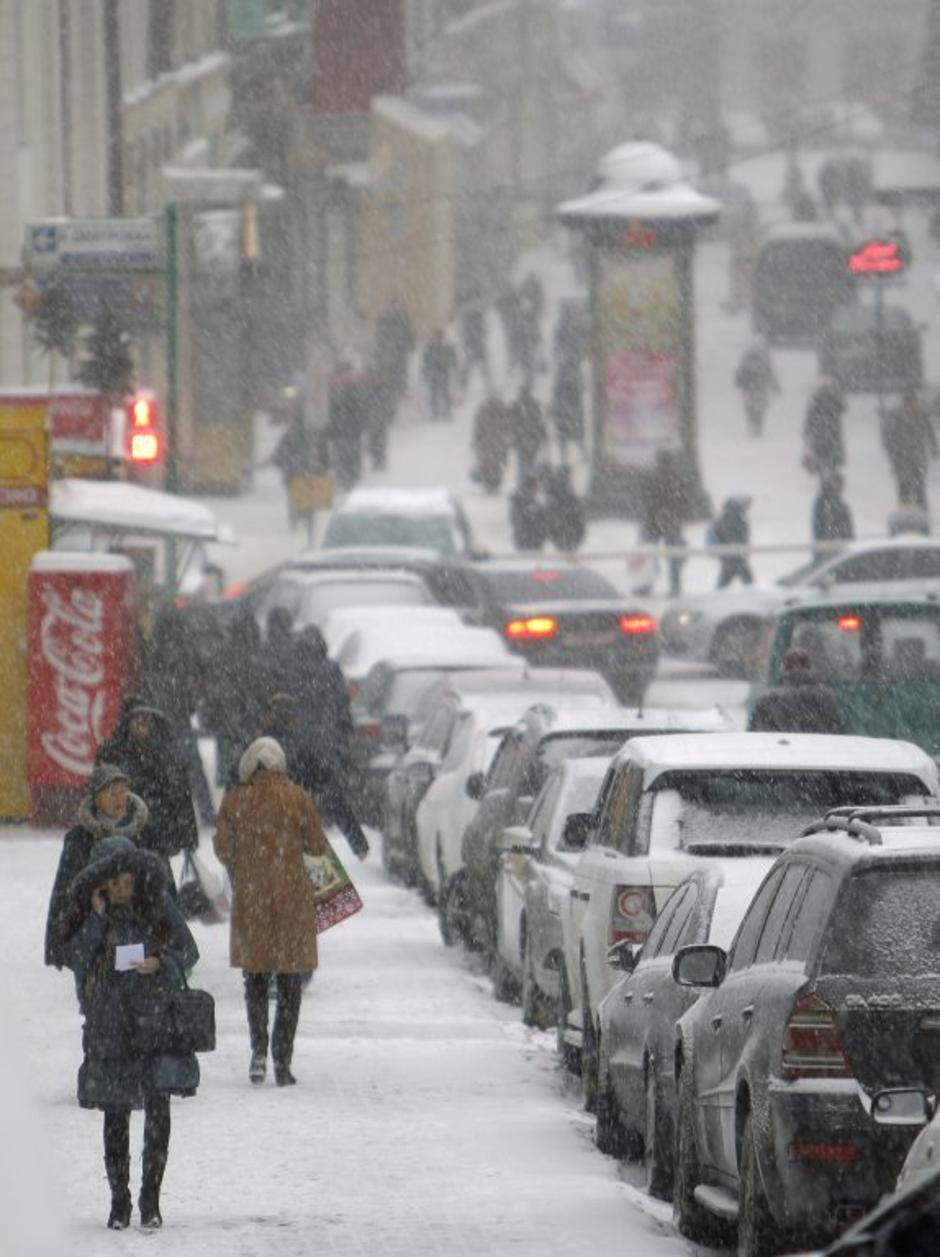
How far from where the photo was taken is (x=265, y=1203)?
473 inches

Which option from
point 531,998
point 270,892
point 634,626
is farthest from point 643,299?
point 270,892

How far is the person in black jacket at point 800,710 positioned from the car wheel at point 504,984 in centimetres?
271

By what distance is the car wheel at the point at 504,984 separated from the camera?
18078mm

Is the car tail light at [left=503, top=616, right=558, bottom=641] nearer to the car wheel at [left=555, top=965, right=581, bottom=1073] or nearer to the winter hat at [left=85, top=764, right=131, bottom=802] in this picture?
the car wheel at [left=555, top=965, right=581, bottom=1073]

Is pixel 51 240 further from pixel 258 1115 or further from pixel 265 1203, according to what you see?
pixel 265 1203

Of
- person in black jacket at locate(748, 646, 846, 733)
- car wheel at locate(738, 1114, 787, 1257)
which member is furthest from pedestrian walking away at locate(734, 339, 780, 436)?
car wheel at locate(738, 1114, 787, 1257)

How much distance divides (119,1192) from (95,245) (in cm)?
2324

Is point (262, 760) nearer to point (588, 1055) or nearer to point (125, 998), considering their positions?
point (588, 1055)

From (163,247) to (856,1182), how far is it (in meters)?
25.9

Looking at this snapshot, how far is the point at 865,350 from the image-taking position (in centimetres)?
6969

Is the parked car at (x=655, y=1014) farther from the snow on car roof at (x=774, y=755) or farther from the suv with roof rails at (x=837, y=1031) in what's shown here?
the suv with roof rails at (x=837, y=1031)

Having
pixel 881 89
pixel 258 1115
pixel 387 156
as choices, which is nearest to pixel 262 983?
pixel 258 1115

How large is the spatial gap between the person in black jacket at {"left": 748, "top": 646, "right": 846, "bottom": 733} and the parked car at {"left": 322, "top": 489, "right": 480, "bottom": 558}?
21.1m

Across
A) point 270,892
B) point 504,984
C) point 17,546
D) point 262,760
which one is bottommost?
point 504,984
